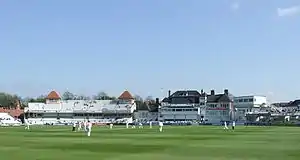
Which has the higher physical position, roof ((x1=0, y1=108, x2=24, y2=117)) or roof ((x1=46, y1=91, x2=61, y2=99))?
roof ((x1=46, y1=91, x2=61, y2=99))

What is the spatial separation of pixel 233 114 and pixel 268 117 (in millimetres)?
24035

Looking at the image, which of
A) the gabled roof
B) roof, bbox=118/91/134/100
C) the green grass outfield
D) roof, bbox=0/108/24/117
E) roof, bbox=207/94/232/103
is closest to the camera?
the green grass outfield

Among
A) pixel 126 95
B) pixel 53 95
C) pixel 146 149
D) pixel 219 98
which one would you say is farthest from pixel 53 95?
pixel 146 149

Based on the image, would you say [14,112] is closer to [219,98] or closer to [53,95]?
[53,95]

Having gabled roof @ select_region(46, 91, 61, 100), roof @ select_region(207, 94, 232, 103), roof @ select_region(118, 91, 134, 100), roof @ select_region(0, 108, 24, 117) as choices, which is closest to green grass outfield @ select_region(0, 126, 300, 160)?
roof @ select_region(0, 108, 24, 117)

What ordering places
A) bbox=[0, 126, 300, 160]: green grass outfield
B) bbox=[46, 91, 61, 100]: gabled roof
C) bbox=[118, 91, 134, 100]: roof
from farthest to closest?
bbox=[118, 91, 134, 100]: roof < bbox=[46, 91, 61, 100]: gabled roof < bbox=[0, 126, 300, 160]: green grass outfield

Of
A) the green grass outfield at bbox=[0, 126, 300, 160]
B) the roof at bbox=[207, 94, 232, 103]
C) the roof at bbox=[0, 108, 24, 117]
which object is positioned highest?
the roof at bbox=[207, 94, 232, 103]

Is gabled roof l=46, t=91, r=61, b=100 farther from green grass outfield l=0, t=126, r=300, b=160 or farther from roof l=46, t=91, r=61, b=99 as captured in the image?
green grass outfield l=0, t=126, r=300, b=160

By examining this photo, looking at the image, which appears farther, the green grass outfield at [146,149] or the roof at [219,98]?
the roof at [219,98]

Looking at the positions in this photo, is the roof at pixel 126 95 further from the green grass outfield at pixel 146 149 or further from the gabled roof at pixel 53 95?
the green grass outfield at pixel 146 149

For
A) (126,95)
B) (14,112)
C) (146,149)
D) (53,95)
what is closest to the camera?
(146,149)

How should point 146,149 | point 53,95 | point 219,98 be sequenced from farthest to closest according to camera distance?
point 53,95
point 219,98
point 146,149

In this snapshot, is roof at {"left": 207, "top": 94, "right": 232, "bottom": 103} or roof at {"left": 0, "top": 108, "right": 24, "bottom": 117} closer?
roof at {"left": 0, "top": 108, "right": 24, "bottom": 117}

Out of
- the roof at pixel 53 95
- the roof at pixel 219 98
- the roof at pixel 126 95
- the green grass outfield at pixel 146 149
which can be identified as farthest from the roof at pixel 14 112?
the green grass outfield at pixel 146 149
